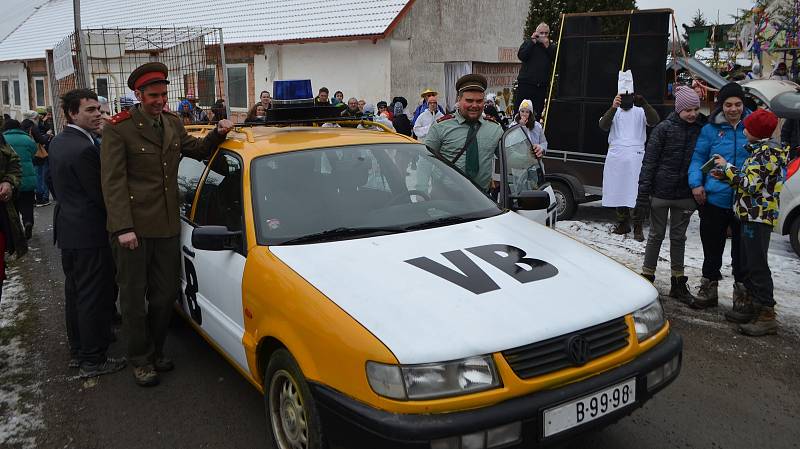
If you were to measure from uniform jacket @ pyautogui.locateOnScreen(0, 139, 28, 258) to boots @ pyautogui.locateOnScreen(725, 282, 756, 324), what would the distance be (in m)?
5.44

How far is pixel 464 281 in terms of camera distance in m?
2.82

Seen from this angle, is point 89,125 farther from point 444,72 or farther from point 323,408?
point 444,72

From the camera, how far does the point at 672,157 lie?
18.1 ft

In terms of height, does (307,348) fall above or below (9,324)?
above

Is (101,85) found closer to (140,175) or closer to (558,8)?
(140,175)

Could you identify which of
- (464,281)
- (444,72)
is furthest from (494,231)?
(444,72)

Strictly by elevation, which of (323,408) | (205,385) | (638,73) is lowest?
(205,385)

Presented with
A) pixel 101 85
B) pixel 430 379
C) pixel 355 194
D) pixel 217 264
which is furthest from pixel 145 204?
pixel 101 85

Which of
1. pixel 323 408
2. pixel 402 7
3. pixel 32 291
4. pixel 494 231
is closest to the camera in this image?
pixel 323 408

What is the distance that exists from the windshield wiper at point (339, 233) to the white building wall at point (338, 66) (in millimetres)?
12198

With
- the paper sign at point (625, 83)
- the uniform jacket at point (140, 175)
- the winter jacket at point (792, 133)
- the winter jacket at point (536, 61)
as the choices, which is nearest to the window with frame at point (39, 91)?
the winter jacket at point (536, 61)

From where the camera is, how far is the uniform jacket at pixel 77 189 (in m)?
4.10

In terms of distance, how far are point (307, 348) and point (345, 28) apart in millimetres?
13958

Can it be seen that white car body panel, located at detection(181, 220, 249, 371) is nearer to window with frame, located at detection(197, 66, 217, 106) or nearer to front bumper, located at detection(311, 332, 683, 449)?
front bumper, located at detection(311, 332, 683, 449)
